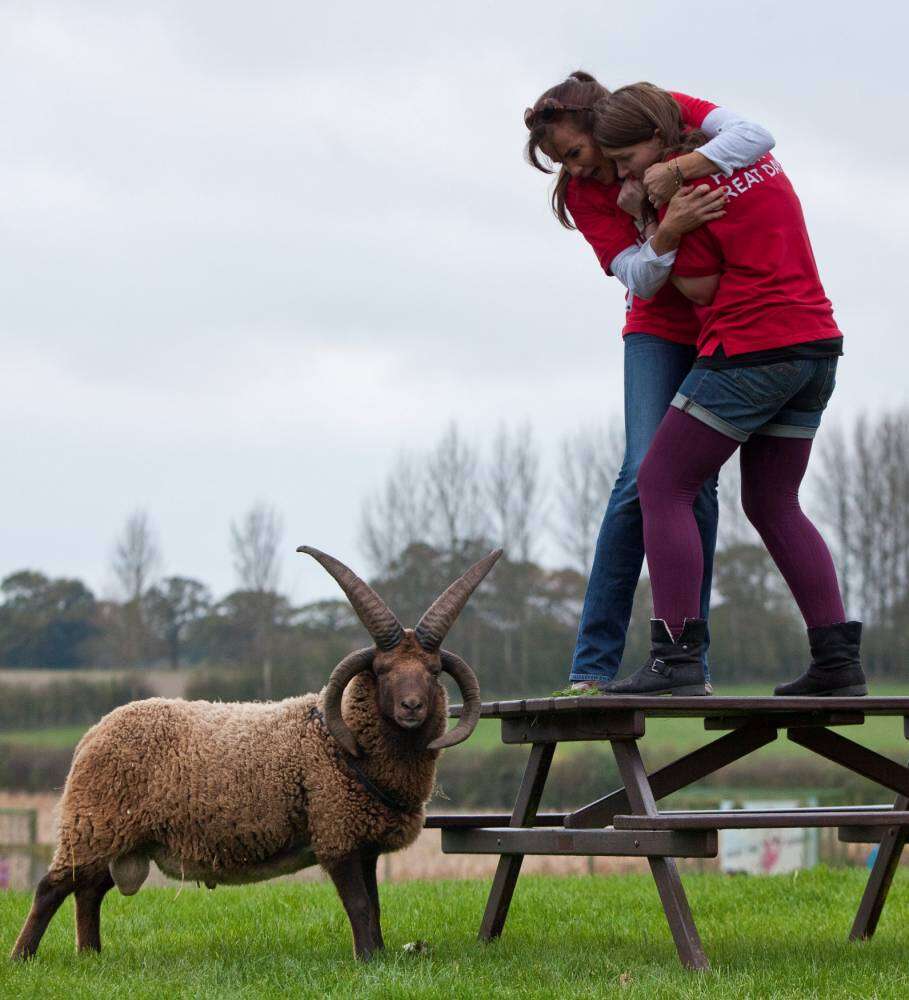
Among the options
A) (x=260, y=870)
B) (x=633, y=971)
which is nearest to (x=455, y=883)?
(x=260, y=870)

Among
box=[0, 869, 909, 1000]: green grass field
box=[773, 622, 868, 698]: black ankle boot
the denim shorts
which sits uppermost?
the denim shorts

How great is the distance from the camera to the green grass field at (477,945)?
205 inches

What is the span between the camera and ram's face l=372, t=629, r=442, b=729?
20.1ft

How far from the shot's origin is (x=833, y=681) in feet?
19.7

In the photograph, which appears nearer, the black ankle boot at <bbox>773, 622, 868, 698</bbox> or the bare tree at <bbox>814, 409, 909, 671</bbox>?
the black ankle boot at <bbox>773, 622, 868, 698</bbox>

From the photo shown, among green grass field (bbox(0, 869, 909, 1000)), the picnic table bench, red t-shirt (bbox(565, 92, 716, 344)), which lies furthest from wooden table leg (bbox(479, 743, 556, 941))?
red t-shirt (bbox(565, 92, 716, 344))

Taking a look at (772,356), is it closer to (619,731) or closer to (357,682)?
(619,731)

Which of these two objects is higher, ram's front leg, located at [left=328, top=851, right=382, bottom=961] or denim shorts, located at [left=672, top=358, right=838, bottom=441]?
denim shorts, located at [left=672, top=358, right=838, bottom=441]

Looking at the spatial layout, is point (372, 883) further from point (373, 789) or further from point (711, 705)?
point (711, 705)

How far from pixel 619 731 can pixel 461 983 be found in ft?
3.96

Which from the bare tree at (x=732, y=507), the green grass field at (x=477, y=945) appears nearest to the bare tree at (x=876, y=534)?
the bare tree at (x=732, y=507)

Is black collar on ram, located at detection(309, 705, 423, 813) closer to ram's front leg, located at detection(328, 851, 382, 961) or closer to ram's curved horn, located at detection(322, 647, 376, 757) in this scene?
ram's curved horn, located at detection(322, 647, 376, 757)

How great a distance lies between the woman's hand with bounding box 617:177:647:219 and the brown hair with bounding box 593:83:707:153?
0.17m

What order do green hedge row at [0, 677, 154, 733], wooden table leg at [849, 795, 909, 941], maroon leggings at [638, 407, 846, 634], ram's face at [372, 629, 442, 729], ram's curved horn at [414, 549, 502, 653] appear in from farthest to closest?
green hedge row at [0, 677, 154, 733] < wooden table leg at [849, 795, 909, 941] < ram's curved horn at [414, 549, 502, 653] < ram's face at [372, 629, 442, 729] < maroon leggings at [638, 407, 846, 634]
